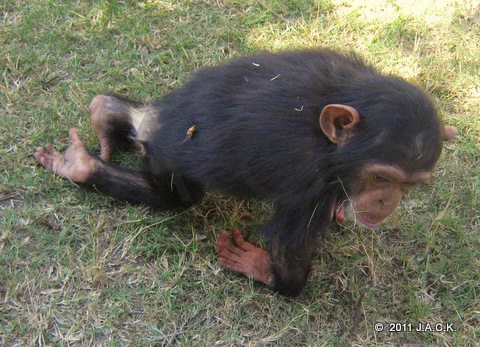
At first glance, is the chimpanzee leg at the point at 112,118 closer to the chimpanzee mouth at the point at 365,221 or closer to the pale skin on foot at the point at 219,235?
the pale skin on foot at the point at 219,235

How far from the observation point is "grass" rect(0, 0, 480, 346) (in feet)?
10.7

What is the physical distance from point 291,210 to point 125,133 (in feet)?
5.83

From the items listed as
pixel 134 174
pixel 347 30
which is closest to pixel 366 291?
pixel 134 174

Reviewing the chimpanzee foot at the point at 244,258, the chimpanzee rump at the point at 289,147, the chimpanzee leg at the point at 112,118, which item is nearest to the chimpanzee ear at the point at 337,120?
the chimpanzee rump at the point at 289,147

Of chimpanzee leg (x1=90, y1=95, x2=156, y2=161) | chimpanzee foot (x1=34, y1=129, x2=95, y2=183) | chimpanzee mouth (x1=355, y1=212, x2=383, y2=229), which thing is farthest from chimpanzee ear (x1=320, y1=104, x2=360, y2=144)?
chimpanzee foot (x1=34, y1=129, x2=95, y2=183)

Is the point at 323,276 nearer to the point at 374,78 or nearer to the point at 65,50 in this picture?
the point at 374,78

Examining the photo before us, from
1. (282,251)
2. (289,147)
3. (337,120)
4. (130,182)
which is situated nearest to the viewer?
(337,120)

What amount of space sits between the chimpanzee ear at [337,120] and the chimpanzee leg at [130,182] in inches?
49.5

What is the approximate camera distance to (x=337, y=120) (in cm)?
285

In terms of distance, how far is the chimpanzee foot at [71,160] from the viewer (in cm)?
362

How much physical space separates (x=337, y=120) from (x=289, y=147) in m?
0.35

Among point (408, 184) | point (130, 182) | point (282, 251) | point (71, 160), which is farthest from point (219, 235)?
point (408, 184)

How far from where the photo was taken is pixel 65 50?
4535mm

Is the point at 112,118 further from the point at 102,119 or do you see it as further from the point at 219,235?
the point at 219,235
